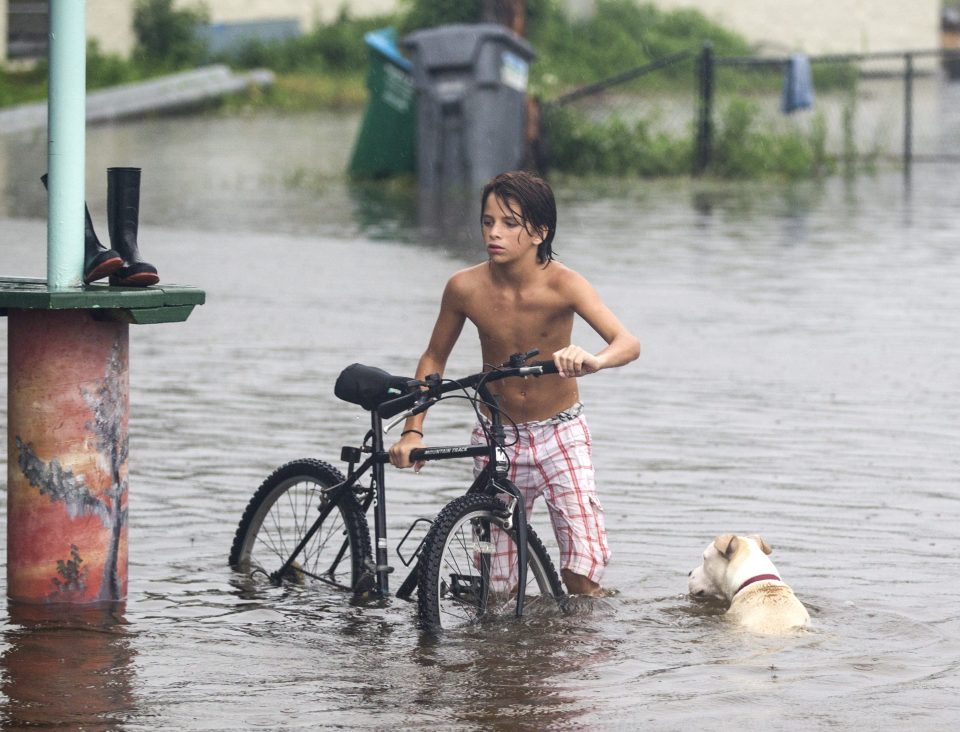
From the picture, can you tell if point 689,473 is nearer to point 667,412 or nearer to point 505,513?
point 667,412

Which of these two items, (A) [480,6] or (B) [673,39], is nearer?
(A) [480,6]

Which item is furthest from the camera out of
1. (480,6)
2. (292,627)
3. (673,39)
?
(673,39)

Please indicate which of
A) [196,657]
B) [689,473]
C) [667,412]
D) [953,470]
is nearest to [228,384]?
[667,412]

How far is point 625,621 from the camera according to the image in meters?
5.76

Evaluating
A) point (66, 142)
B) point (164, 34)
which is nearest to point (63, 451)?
point (66, 142)

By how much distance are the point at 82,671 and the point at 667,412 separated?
442 cm

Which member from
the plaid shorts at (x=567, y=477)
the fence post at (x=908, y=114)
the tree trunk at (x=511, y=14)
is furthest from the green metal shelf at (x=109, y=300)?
the fence post at (x=908, y=114)

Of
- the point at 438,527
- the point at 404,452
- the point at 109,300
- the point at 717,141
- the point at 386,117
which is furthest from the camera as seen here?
the point at 717,141

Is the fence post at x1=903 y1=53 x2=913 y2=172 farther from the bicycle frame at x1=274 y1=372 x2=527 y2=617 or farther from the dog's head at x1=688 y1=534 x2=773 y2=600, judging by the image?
the bicycle frame at x1=274 y1=372 x2=527 y2=617

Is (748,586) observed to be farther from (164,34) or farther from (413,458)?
(164,34)

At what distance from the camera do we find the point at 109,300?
17.8ft

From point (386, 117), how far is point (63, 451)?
16561 mm

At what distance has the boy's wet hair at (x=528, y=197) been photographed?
560 cm

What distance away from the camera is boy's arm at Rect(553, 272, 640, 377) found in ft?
16.9
